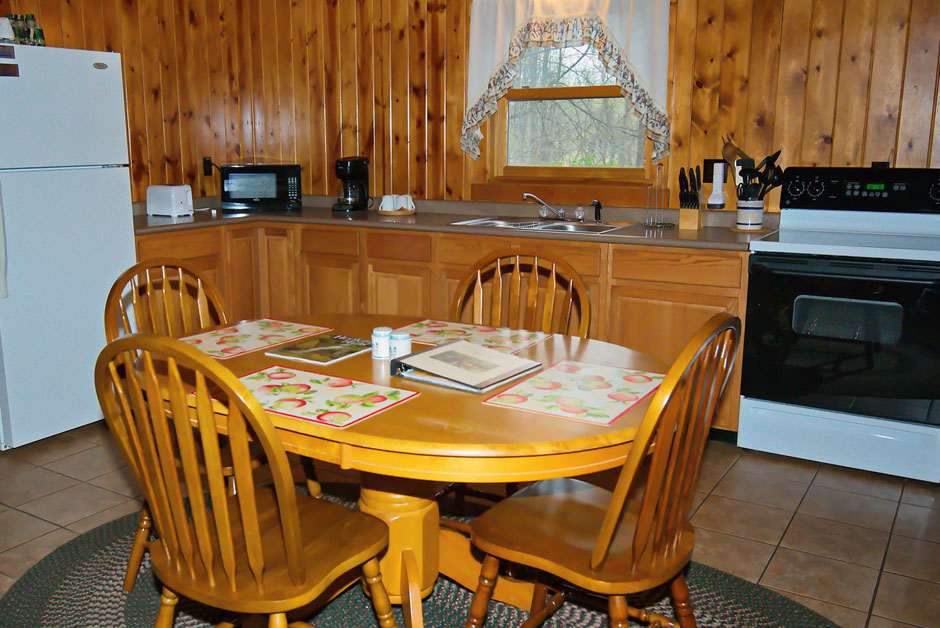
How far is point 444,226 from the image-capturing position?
369 cm

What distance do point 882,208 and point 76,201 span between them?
10.2 feet

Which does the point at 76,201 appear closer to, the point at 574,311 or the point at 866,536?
the point at 574,311

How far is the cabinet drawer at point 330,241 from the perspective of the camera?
3.97 metres

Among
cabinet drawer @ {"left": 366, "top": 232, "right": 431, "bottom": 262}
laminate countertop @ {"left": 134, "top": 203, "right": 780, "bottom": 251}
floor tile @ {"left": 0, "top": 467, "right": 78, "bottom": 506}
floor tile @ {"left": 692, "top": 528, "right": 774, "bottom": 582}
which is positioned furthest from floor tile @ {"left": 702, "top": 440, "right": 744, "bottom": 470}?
floor tile @ {"left": 0, "top": 467, "right": 78, "bottom": 506}

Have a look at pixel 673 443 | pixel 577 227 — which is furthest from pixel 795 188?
pixel 673 443

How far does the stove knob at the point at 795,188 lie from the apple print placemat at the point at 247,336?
2027 millimetres

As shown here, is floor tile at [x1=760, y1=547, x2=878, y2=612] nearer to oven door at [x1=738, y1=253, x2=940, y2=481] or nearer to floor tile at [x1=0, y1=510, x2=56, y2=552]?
oven door at [x1=738, y1=253, x2=940, y2=481]

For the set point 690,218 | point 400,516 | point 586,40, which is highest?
point 586,40

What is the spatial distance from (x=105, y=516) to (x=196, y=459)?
1390 mm

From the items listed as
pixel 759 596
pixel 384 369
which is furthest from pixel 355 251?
pixel 759 596

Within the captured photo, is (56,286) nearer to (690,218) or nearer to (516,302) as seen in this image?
(516,302)

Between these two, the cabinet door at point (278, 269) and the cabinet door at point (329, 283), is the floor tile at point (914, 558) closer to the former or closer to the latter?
the cabinet door at point (329, 283)

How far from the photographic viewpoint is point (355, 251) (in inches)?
156

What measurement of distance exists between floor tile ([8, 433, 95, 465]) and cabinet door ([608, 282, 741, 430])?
7.17 ft
